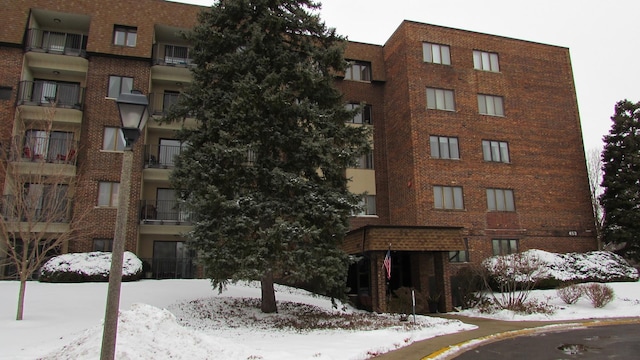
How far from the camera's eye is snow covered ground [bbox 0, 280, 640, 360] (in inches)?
340

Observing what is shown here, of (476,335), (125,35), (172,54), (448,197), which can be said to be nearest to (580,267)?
(448,197)

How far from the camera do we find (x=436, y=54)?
29297 millimetres

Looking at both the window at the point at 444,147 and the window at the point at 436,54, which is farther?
the window at the point at 436,54

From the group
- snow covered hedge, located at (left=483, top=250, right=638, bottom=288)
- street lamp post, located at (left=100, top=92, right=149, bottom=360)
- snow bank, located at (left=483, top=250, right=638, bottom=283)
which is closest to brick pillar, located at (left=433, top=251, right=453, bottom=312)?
snow covered hedge, located at (left=483, top=250, right=638, bottom=288)

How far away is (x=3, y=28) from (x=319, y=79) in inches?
790

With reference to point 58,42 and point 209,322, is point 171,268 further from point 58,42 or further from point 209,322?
point 58,42

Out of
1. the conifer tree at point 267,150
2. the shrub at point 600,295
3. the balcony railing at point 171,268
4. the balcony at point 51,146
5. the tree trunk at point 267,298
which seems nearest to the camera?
the conifer tree at point 267,150

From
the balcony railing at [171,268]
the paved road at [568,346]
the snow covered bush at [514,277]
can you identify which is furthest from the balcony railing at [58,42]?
the paved road at [568,346]

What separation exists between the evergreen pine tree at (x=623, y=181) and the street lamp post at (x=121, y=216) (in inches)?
1166

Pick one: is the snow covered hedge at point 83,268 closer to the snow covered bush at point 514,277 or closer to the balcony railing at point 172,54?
the balcony railing at point 172,54

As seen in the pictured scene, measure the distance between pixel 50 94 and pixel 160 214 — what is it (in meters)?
9.11

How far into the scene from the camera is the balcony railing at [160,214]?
2512cm

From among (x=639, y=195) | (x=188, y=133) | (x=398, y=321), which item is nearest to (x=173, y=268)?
(x=188, y=133)

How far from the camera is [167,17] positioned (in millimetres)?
27719
